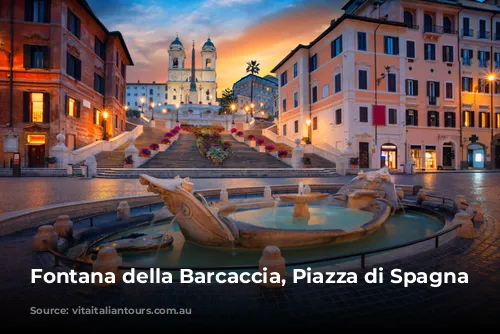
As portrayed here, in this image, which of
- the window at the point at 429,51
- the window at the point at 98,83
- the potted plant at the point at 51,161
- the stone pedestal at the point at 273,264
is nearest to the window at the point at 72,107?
the window at the point at 98,83

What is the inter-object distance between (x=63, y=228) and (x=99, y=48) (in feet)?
119

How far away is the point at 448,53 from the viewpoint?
1393 inches

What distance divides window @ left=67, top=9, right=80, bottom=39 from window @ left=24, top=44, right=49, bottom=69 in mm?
3507

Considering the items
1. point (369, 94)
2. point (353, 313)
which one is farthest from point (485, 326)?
point (369, 94)

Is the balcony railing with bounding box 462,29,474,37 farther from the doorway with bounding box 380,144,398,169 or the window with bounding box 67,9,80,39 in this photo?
the window with bounding box 67,9,80,39

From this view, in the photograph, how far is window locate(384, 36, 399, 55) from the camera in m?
32.5

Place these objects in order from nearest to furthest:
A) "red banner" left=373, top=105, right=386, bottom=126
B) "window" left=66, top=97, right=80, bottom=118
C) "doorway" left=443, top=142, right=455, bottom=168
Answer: "window" left=66, top=97, right=80, bottom=118 → "red banner" left=373, top=105, right=386, bottom=126 → "doorway" left=443, top=142, right=455, bottom=168

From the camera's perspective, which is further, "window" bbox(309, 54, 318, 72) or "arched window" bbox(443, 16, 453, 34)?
"window" bbox(309, 54, 318, 72)

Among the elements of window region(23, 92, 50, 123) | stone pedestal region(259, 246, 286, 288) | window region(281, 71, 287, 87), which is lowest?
stone pedestal region(259, 246, 286, 288)

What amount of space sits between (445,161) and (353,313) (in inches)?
1551

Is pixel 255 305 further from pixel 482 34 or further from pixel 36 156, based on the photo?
pixel 482 34

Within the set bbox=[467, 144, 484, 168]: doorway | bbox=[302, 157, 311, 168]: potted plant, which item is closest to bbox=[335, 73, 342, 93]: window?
bbox=[302, 157, 311, 168]: potted plant

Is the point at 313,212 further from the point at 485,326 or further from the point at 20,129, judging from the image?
the point at 20,129

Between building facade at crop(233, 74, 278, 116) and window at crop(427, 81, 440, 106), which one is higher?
building facade at crop(233, 74, 278, 116)
